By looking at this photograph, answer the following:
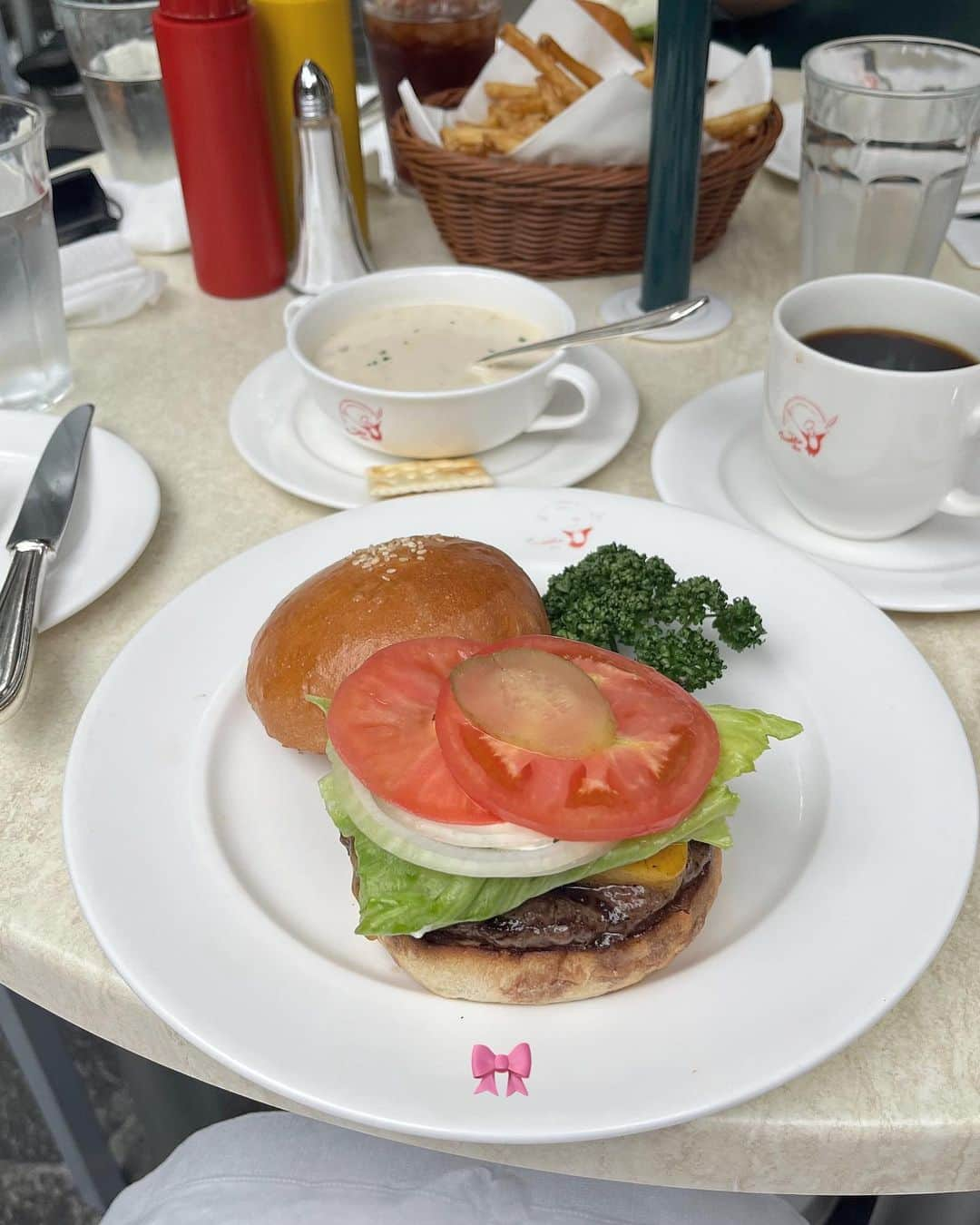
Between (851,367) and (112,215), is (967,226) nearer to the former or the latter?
(851,367)

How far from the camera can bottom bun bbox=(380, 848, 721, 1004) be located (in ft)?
2.53

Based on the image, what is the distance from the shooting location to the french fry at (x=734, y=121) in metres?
1.73

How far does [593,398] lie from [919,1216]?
994 millimetres

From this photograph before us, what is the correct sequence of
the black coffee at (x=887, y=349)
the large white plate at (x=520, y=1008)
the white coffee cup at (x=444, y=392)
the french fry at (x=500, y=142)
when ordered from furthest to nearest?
the french fry at (x=500, y=142) < the white coffee cup at (x=444, y=392) < the black coffee at (x=887, y=349) < the large white plate at (x=520, y=1008)

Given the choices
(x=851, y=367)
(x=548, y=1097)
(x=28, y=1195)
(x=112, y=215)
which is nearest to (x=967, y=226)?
(x=851, y=367)

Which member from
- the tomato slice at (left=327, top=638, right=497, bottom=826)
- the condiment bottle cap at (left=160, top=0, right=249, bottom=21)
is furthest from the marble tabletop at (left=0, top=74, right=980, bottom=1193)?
the condiment bottle cap at (left=160, top=0, right=249, bottom=21)

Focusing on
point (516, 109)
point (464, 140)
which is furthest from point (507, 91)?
point (464, 140)

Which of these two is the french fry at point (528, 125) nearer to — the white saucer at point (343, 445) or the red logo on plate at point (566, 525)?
the white saucer at point (343, 445)

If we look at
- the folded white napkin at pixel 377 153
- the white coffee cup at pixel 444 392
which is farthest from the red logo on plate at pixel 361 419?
the folded white napkin at pixel 377 153

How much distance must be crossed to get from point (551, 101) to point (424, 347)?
0.52 meters

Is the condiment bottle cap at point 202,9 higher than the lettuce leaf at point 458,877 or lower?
higher

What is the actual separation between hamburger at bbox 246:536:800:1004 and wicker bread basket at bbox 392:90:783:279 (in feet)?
3.45

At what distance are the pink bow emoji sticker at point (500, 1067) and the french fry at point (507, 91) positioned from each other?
1.53 metres

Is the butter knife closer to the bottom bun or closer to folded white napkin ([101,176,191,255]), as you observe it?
the bottom bun
